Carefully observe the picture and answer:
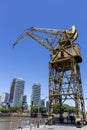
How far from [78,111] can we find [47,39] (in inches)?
863

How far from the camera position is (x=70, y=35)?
4034 cm

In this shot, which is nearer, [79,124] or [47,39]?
[79,124]

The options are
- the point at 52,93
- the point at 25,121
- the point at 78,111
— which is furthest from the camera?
the point at 52,93

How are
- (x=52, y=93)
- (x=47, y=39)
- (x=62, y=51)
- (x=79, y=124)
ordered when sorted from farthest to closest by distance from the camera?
(x=47, y=39), (x=62, y=51), (x=52, y=93), (x=79, y=124)

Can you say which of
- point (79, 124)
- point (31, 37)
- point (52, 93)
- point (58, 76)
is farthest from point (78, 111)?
point (31, 37)

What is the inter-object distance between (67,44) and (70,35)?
259 centimetres

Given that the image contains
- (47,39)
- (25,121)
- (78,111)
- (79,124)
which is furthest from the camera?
(47,39)

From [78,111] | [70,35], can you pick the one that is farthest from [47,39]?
[78,111]

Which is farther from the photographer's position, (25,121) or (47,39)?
(47,39)

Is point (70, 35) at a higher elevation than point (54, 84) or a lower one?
higher

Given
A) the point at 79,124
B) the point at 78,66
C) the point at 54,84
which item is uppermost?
the point at 78,66

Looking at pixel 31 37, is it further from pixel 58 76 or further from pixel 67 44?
pixel 58 76

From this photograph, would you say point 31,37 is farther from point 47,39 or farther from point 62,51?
point 62,51

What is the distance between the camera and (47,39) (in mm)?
43000
